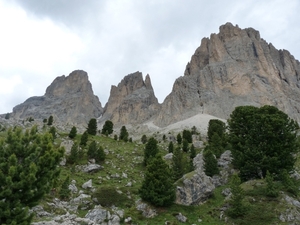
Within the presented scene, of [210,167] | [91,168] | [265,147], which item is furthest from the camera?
[91,168]

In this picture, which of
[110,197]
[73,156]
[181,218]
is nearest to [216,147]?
[73,156]

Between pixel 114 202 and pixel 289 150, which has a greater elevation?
pixel 289 150

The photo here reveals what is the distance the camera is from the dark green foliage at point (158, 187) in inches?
1089

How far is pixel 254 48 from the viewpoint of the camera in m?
196

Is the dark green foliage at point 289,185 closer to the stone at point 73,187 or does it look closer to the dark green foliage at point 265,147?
the dark green foliage at point 265,147

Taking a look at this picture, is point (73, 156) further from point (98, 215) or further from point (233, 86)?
point (233, 86)

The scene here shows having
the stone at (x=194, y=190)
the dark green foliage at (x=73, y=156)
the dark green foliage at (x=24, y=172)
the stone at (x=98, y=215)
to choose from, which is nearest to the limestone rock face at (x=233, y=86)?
the dark green foliage at (x=73, y=156)

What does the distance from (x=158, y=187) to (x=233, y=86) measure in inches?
6528

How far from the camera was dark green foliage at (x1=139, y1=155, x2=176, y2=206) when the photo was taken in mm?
27672

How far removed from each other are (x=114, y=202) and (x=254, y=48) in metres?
192

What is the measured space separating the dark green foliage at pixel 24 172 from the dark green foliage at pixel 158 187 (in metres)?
12.8

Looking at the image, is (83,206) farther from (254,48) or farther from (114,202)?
(254,48)

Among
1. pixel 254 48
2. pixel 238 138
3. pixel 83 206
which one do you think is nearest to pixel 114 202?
pixel 83 206

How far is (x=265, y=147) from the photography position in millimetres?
35531
